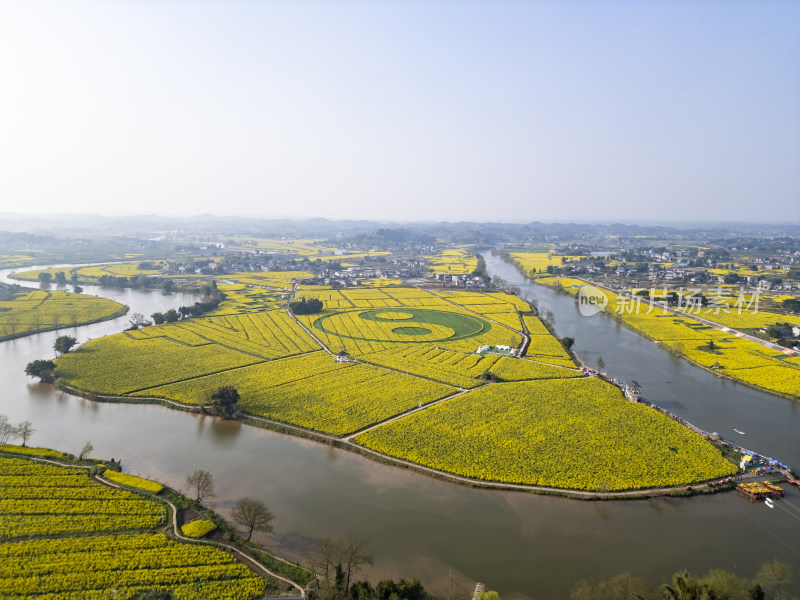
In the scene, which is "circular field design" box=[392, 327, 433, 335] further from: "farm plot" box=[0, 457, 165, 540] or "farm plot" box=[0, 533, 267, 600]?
"farm plot" box=[0, 533, 267, 600]

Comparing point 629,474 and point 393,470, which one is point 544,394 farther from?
point 393,470

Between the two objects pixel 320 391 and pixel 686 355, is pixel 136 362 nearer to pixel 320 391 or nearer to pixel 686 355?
pixel 320 391

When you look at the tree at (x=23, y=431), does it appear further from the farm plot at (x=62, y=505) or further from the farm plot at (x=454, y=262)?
the farm plot at (x=454, y=262)

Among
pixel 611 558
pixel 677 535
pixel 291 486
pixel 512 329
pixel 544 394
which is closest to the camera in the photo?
pixel 611 558

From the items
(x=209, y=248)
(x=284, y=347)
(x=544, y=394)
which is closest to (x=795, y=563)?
(x=544, y=394)

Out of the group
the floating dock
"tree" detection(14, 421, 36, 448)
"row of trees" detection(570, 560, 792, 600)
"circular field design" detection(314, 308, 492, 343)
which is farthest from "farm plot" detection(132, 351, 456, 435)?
the floating dock

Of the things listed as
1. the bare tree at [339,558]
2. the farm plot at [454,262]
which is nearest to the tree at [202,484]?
the bare tree at [339,558]

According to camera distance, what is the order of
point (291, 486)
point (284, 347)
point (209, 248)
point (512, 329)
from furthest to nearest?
1. point (209, 248)
2. point (512, 329)
3. point (284, 347)
4. point (291, 486)

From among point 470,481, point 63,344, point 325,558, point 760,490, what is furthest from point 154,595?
point 63,344
